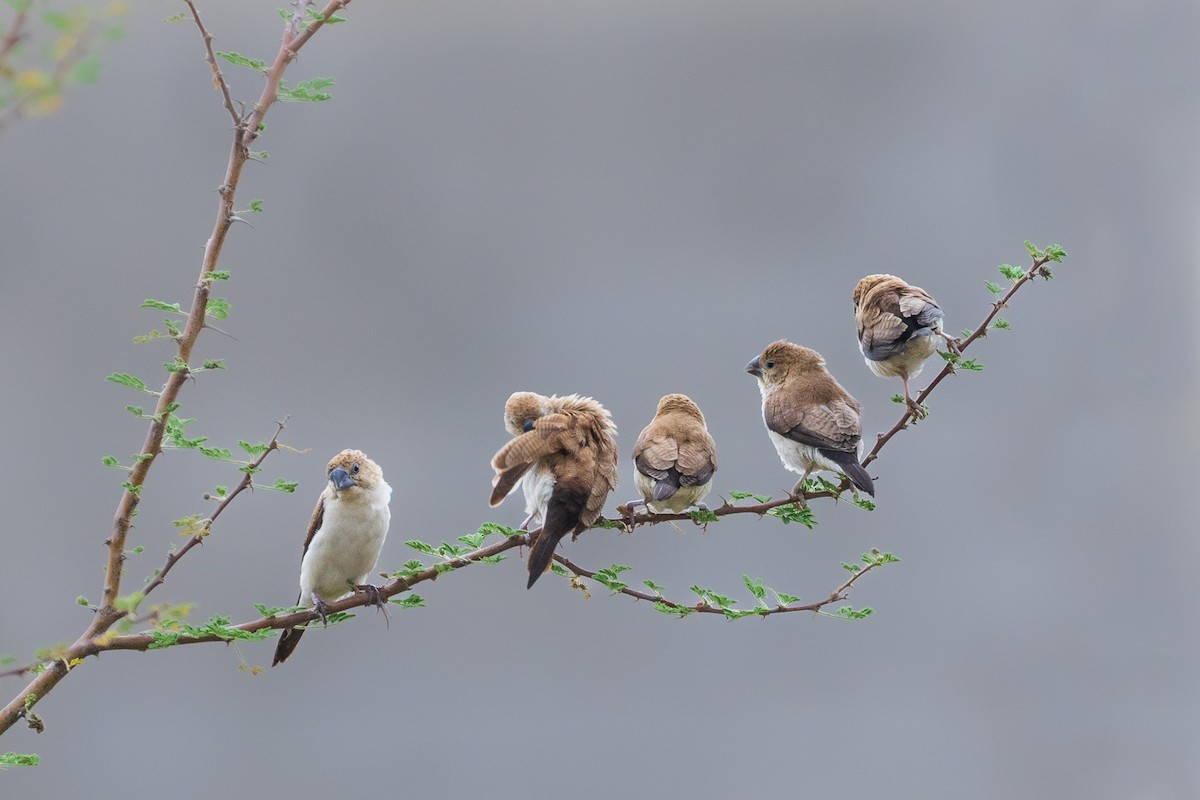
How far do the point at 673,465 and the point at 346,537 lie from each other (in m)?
0.79

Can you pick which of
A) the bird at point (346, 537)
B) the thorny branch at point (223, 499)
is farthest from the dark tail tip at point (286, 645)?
the thorny branch at point (223, 499)

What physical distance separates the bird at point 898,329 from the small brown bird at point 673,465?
49cm

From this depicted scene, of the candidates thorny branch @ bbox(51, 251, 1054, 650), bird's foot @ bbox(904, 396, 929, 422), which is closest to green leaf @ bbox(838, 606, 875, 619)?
thorny branch @ bbox(51, 251, 1054, 650)

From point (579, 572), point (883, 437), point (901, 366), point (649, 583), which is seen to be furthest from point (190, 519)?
point (901, 366)

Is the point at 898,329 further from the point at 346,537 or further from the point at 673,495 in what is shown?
the point at 346,537

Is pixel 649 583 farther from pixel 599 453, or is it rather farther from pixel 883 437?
pixel 883 437

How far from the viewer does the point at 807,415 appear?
287 centimetres

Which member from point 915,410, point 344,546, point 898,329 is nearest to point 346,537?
point 344,546

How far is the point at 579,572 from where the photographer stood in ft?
7.03

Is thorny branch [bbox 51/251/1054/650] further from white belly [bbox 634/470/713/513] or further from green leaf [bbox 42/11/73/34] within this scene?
green leaf [bbox 42/11/73/34]

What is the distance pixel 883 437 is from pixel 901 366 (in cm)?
62

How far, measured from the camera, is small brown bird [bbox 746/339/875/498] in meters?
2.73

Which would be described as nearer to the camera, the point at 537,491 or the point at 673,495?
the point at 537,491

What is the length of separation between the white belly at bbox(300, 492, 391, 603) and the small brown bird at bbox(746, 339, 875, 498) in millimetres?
996
